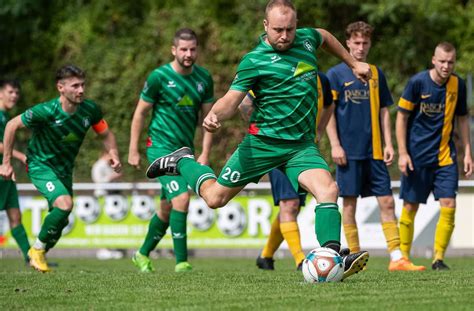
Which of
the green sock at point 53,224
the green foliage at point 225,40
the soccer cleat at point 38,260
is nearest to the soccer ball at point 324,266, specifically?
the green sock at point 53,224

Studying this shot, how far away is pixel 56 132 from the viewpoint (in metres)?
11.2

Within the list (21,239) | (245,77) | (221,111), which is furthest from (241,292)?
(21,239)

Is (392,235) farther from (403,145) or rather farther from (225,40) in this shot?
(225,40)

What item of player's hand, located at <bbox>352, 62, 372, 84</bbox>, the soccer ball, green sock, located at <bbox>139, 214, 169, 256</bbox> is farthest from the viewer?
green sock, located at <bbox>139, 214, 169, 256</bbox>

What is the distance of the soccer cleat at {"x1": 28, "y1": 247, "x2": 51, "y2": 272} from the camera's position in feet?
35.8

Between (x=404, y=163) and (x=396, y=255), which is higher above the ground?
(x=404, y=163)

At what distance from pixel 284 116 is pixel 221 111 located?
1.80ft

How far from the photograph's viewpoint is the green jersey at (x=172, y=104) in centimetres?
1089

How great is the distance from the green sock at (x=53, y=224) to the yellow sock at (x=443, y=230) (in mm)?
3834

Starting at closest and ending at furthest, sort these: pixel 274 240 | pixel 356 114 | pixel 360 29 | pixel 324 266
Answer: pixel 324 266
pixel 360 29
pixel 356 114
pixel 274 240

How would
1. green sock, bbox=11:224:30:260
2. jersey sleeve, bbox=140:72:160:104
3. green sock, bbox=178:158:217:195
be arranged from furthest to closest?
1. green sock, bbox=11:224:30:260
2. jersey sleeve, bbox=140:72:160:104
3. green sock, bbox=178:158:217:195

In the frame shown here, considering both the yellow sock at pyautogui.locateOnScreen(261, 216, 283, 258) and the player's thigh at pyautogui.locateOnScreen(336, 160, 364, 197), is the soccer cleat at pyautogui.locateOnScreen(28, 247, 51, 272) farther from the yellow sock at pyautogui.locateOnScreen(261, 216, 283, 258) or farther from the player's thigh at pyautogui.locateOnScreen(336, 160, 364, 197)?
the player's thigh at pyautogui.locateOnScreen(336, 160, 364, 197)

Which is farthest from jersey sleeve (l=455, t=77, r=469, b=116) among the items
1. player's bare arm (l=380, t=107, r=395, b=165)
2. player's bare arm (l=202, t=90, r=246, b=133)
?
player's bare arm (l=202, t=90, r=246, b=133)

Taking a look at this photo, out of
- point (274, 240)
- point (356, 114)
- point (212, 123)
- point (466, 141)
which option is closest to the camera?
point (212, 123)
